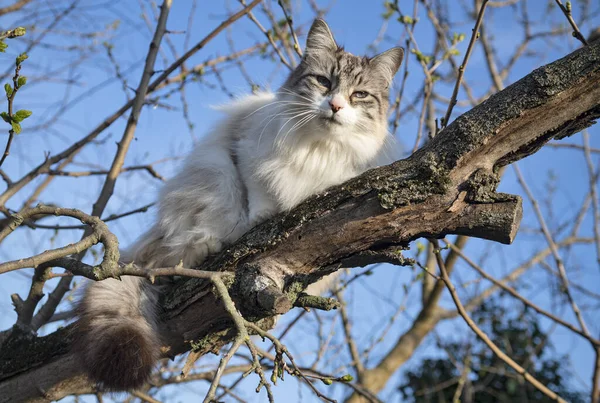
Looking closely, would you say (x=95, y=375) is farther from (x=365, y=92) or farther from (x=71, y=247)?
(x=365, y=92)

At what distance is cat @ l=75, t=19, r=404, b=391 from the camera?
2.43m

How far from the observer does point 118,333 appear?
2.10 meters

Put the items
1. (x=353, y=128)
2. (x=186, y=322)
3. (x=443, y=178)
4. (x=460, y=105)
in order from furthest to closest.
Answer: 1. (x=460, y=105)
2. (x=353, y=128)
3. (x=186, y=322)
4. (x=443, y=178)

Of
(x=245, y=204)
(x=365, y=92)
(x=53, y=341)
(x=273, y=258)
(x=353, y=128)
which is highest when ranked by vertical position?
(x=365, y=92)

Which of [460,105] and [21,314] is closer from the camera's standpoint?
[21,314]

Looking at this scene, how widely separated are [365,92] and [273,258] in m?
0.98

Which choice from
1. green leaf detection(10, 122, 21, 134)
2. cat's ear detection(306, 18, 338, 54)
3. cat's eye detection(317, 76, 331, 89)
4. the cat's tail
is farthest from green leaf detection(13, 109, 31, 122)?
cat's ear detection(306, 18, 338, 54)

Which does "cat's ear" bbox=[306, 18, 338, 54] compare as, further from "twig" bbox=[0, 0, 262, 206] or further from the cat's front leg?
the cat's front leg

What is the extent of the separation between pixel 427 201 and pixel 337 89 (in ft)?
2.83

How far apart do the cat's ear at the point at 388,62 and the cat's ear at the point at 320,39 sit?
0.69 ft

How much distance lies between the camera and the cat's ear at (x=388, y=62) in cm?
284

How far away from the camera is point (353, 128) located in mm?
2551

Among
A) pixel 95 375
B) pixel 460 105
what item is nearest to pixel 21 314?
pixel 95 375

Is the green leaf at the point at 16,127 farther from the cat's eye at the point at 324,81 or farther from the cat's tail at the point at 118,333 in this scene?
the cat's eye at the point at 324,81
